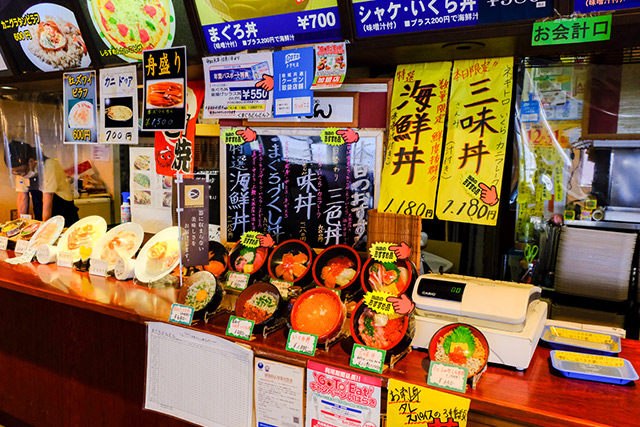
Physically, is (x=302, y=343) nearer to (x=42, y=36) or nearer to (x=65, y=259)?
(x=65, y=259)

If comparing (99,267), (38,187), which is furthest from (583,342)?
(38,187)

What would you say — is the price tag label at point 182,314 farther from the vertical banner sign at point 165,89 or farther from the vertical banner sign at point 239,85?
the vertical banner sign at point 239,85

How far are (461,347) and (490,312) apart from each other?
18 centimetres

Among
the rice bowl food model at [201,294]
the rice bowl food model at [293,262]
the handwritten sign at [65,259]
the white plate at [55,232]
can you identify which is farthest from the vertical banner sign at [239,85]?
the white plate at [55,232]

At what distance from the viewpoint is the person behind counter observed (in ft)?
13.2

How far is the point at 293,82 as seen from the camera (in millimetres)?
2516

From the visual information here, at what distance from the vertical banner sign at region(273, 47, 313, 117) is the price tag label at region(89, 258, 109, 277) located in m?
1.52

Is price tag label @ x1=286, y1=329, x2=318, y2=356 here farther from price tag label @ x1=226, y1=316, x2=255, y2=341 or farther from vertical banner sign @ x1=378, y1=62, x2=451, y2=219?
vertical banner sign @ x1=378, y1=62, x2=451, y2=219

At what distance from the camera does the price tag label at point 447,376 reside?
1573mm

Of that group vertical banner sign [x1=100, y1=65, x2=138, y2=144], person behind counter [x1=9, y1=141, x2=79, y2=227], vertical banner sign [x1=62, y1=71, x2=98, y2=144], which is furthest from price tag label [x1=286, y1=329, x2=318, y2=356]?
person behind counter [x1=9, y1=141, x2=79, y2=227]

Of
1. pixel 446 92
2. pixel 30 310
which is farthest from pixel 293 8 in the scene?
pixel 30 310

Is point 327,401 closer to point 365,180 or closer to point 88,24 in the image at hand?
point 365,180

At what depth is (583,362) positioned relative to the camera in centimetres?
177

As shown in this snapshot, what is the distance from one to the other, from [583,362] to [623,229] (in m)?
2.58
